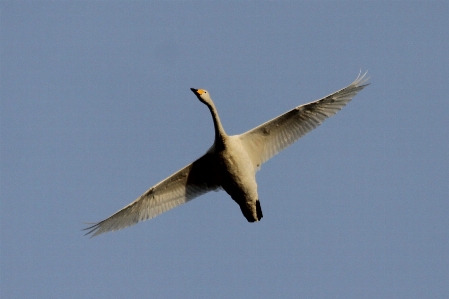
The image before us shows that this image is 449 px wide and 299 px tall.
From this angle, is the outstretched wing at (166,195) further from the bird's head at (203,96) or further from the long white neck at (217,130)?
the bird's head at (203,96)

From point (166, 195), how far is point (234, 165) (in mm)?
2954

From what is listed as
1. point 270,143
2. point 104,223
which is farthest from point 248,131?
point 104,223

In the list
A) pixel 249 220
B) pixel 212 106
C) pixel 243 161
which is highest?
pixel 212 106

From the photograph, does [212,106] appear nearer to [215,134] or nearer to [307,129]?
[215,134]

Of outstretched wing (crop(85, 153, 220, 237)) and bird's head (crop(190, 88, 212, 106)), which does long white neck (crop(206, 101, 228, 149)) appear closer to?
bird's head (crop(190, 88, 212, 106))

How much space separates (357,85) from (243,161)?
442 centimetres

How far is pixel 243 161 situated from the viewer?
85.5 ft

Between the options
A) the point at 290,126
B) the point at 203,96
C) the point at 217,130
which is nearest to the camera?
the point at 217,130

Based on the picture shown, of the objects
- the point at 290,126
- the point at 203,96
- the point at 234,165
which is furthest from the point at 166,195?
the point at 290,126

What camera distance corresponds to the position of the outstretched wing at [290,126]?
86.8ft

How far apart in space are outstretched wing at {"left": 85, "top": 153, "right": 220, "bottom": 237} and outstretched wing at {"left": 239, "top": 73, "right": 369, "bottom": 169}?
1640mm

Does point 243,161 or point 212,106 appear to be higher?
point 212,106

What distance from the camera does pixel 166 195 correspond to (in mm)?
27484

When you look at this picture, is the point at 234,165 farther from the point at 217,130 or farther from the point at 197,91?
the point at 197,91
